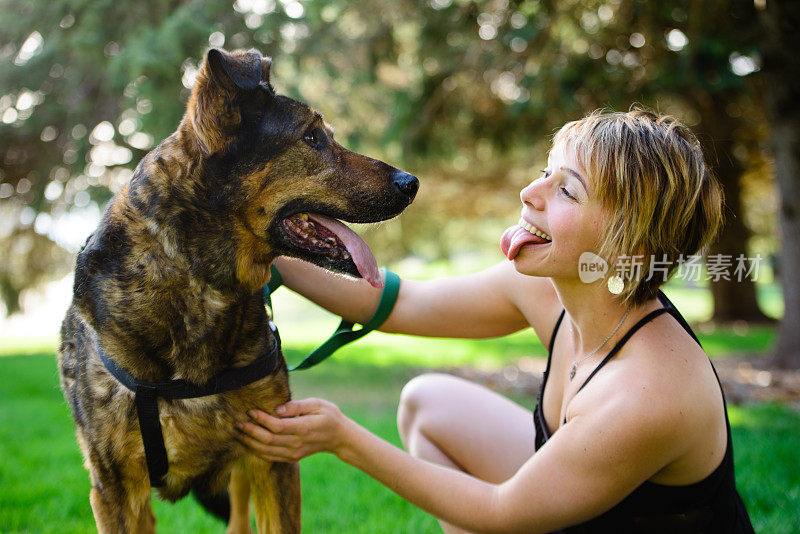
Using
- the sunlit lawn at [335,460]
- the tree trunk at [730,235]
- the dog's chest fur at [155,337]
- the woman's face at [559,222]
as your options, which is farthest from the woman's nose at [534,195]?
the tree trunk at [730,235]

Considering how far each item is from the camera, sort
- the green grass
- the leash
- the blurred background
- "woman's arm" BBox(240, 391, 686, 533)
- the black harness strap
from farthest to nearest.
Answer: the blurred background, the green grass, the leash, the black harness strap, "woman's arm" BBox(240, 391, 686, 533)

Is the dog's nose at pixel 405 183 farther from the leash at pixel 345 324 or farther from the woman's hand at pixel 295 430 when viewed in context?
the woman's hand at pixel 295 430

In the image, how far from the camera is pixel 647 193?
216cm

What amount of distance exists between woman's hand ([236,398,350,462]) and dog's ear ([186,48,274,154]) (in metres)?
0.94

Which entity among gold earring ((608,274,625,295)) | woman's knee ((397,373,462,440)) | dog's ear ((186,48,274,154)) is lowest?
woman's knee ((397,373,462,440))

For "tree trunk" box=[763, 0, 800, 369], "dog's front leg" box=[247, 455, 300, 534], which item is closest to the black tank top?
"dog's front leg" box=[247, 455, 300, 534]

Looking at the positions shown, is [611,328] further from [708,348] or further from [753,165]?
[753,165]

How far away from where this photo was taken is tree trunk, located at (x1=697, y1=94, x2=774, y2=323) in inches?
454

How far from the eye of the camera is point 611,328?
7.82ft

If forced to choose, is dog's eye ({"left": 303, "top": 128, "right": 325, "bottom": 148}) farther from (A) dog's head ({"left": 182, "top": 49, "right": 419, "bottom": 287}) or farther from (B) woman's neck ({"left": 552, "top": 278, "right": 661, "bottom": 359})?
(B) woman's neck ({"left": 552, "top": 278, "right": 661, "bottom": 359})

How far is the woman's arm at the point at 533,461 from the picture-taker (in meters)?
2.04

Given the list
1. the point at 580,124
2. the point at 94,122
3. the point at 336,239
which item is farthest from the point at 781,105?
the point at 94,122

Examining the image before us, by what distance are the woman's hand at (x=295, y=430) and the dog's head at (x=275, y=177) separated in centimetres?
47

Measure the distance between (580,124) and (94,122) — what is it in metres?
8.00
